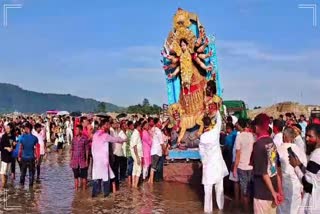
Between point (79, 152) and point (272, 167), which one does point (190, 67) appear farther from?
point (272, 167)

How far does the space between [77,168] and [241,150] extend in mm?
4828

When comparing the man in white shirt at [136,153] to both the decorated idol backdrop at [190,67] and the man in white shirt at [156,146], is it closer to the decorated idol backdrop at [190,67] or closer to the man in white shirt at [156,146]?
the man in white shirt at [156,146]

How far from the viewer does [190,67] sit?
13445 millimetres

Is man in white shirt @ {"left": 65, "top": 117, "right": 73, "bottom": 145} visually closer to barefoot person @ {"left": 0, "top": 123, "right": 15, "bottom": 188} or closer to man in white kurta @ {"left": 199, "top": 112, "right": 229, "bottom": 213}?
barefoot person @ {"left": 0, "top": 123, "right": 15, "bottom": 188}

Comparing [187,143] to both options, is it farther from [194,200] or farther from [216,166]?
[216,166]

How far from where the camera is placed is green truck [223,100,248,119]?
80.5 ft

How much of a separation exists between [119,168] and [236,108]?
471 inches

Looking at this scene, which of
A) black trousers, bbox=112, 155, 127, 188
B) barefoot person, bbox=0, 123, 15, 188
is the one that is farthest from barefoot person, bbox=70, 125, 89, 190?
barefoot person, bbox=0, 123, 15, 188

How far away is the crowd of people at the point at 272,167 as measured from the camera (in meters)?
6.08

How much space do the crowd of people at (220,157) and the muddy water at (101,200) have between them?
0.42 meters

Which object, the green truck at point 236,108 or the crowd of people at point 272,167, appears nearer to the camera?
the crowd of people at point 272,167

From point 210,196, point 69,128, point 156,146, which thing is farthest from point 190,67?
point 69,128

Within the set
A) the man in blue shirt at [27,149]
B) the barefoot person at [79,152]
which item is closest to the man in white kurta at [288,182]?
the barefoot person at [79,152]

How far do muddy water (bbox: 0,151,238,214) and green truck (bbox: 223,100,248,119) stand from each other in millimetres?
11660
